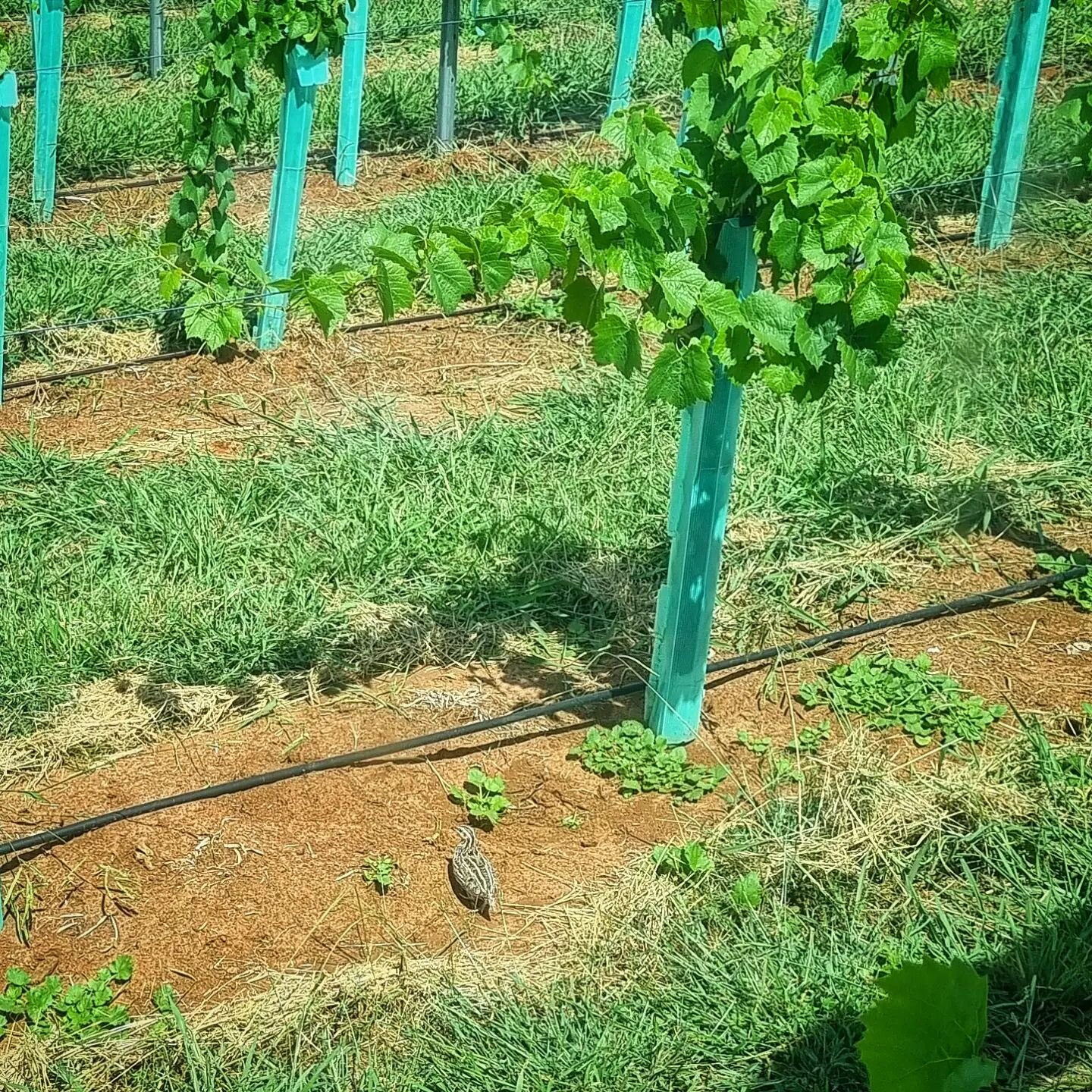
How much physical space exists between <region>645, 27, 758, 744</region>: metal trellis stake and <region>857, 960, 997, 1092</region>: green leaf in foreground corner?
1.50 m

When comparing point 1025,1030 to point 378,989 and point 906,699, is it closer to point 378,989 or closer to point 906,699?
point 906,699

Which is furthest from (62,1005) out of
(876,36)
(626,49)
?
(626,49)

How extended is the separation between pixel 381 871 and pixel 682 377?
1221 mm

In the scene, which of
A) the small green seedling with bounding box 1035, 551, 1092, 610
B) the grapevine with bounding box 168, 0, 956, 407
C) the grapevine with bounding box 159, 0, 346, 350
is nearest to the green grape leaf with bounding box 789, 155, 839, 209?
the grapevine with bounding box 168, 0, 956, 407

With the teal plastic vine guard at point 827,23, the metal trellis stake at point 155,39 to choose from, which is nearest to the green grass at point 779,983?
the teal plastic vine guard at point 827,23

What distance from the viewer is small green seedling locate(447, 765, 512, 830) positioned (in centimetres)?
325

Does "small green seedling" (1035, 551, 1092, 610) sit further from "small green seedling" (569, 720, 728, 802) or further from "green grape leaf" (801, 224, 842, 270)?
"green grape leaf" (801, 224, 842, 270)

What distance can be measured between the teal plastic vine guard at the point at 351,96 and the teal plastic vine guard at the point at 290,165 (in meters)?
1.47

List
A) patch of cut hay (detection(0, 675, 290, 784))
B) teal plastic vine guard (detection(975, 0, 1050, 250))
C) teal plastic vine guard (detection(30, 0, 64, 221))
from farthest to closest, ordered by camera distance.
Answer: teal plastic vine guard (detection(30, 0, 64, 221))
teal plastic vine guard (detection(975, 0, 1050, 250))
patch of cut hay (detection(0, 675, 290, 784))

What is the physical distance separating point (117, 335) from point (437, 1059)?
3.55 meters

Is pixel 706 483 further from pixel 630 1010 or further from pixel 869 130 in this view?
pixel 630 1010

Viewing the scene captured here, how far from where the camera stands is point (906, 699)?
141 inches

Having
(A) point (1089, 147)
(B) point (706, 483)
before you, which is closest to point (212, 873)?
(B) point (706, 483)

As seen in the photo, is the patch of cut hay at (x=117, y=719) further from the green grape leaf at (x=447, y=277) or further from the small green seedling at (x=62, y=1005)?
the green grape leaf at (x=447, y=277)
